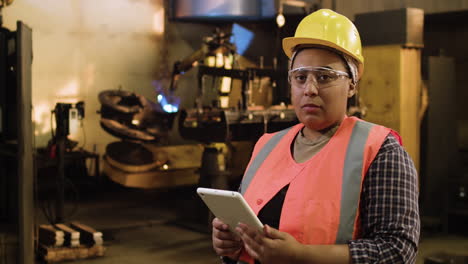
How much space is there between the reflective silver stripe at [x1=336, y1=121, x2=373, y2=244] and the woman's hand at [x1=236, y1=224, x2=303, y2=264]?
138mm

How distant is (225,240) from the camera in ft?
5.61

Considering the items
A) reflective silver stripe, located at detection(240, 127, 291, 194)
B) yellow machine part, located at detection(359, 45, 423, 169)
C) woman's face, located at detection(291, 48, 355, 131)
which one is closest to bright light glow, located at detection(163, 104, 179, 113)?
yellow machine part, located at detection(359, 45, 423, 169)

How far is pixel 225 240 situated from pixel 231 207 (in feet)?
0.65

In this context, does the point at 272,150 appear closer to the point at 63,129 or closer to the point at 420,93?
the point at 63,129

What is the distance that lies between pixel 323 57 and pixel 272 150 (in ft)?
1.21

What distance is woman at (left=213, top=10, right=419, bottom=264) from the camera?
1484mm

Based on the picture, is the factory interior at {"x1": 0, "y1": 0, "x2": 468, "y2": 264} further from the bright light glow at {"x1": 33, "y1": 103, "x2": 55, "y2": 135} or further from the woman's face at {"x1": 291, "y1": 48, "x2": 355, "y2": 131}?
the woman's face at {"x1": 291, "y1": 48, "x2": 355, "y2": 131}

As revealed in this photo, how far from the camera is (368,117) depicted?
6.85 m

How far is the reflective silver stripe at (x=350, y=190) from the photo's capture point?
5.05 ft

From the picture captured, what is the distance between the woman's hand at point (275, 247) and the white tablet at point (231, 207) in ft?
0.11

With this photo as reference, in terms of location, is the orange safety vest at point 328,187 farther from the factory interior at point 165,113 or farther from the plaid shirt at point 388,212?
the factory interior at point 165,113

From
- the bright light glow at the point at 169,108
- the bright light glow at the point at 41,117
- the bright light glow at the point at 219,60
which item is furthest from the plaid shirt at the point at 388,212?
the bright light glow at the point at 41,117

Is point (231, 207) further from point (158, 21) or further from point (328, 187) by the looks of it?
point (158, 21)

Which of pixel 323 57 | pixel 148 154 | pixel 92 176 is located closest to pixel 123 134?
pixel 148 154
